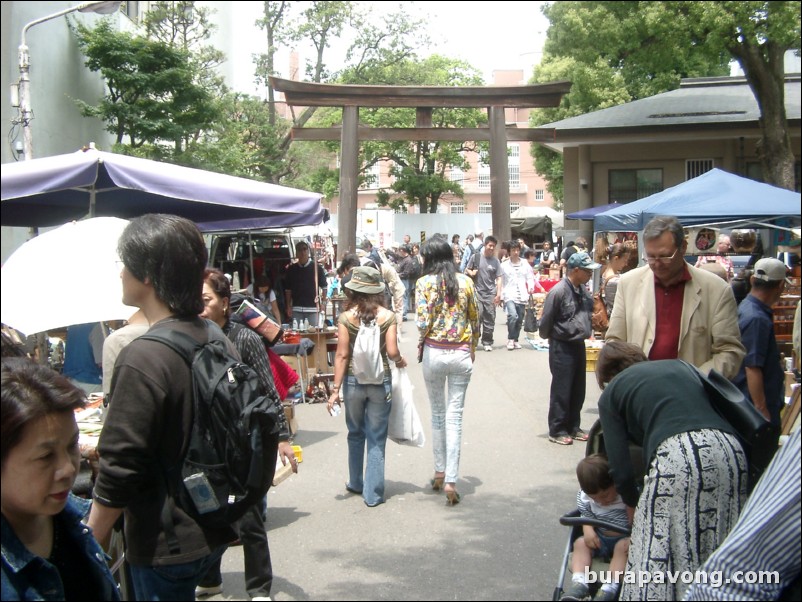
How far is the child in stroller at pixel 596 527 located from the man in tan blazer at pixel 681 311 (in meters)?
A: 0.94

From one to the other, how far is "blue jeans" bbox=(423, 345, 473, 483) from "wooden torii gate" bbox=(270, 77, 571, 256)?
12438 millimetres

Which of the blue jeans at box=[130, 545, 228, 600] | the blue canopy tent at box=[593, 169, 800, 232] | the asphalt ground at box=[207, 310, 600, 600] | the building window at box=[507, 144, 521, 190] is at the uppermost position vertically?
the building window at box=[507, 144, 521, 190]

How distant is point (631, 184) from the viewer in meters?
23.6

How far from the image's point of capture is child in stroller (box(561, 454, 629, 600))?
396 cm

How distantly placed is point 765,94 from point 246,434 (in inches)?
607

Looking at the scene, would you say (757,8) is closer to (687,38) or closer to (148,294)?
(687,38)

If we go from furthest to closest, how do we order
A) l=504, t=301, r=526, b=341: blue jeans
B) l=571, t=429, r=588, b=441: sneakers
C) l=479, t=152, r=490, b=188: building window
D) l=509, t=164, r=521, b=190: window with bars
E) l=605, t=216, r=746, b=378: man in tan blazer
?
l=509, t=164, r=521, b=190: window with bars, l=479, t=152, r=490, b=188: building window, l=504, t=301, r=526, b=341: blue jeans, l=571, t=429, r=588, b=441: sneakers, l=605, t=216, r=746, b=378: man in tan blazer

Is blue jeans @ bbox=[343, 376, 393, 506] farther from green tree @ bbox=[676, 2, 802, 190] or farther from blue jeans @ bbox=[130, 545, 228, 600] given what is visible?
green tree @ bbox=[676, 2, 802, 190]

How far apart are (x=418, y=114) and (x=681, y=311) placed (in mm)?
15315

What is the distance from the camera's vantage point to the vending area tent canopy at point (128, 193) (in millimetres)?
4852

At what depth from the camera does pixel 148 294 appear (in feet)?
8.78

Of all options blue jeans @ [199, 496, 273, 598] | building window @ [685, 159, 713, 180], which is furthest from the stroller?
building window @ [685, 159, 713, 180]

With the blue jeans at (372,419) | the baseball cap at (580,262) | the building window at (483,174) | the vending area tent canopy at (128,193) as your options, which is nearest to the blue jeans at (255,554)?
the blue jeans at (372,419)

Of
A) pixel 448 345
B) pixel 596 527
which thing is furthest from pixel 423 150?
pixel 596 527
